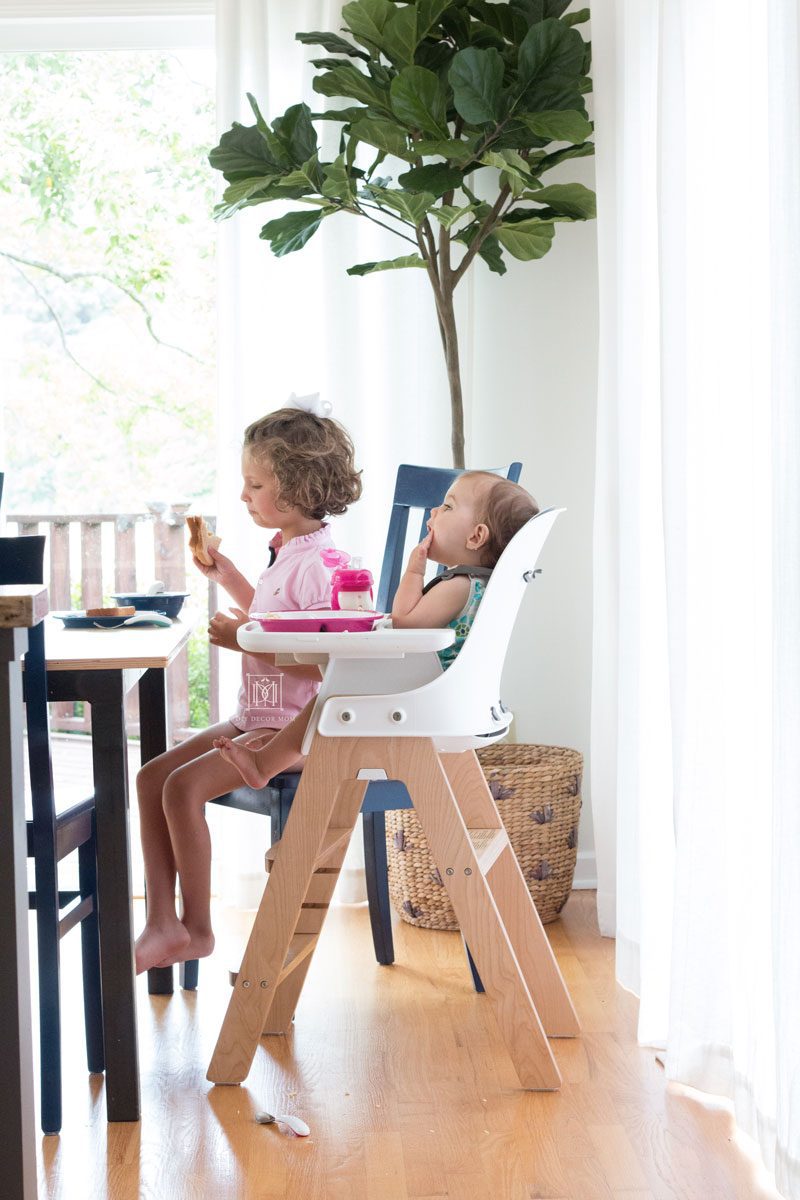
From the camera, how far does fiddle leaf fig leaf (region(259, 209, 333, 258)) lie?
2635mm

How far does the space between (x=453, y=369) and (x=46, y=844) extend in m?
1.44

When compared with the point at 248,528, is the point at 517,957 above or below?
below

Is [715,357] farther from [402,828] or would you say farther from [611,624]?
[402,828]

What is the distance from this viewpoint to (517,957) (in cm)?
205

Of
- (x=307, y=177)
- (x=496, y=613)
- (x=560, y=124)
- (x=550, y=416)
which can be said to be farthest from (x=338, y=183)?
(x=496, y=613)

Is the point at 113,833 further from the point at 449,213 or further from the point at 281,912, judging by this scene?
the point at 449,213

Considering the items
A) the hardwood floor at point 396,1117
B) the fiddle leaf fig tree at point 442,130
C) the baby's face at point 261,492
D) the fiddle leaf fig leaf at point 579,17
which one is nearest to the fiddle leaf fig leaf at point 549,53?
the fiddle leaf fig tree at point 442,130

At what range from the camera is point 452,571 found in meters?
1.94

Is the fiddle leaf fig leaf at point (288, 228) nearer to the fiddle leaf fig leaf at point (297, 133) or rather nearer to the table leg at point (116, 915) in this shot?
the fiddle leaf fig leaf at point (297, 133)

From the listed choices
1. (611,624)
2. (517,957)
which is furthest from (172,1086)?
(611,624)

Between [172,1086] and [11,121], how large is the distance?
2.42 meters

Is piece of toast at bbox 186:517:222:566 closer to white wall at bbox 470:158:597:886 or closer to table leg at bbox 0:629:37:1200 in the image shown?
table leg at bbox 0:629:37:1200

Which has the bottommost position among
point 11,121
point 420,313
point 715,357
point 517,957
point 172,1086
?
point 172,1086

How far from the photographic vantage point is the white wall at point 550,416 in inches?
118
